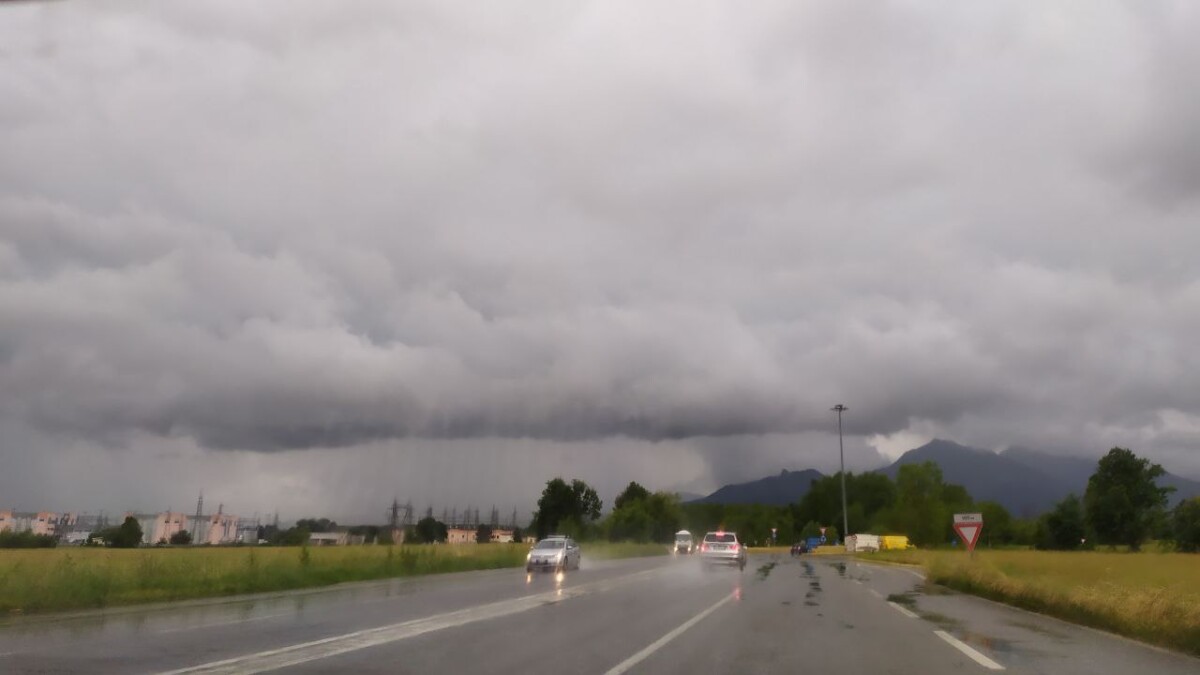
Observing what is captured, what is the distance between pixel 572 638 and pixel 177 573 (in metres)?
19.1

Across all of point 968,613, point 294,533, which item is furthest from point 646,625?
point 294,533

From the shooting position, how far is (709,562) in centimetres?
5234

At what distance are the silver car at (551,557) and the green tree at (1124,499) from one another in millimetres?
105808

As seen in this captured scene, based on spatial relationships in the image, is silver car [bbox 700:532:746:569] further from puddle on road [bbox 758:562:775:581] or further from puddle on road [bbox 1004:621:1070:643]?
puddle on road [bbox 1004:621:1070:643]

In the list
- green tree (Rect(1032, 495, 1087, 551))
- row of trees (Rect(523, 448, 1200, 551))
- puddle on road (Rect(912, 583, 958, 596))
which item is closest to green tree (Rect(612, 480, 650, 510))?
row of trees (Rect(523, 448, 1200, 551))

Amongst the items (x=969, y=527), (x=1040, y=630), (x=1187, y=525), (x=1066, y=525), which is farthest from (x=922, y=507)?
(x=1040, y=630)

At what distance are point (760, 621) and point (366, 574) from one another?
77.0 ft

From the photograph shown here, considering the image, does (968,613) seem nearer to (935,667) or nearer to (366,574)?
(935,667)

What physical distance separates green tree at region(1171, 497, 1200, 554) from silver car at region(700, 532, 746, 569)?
77651 millimetres

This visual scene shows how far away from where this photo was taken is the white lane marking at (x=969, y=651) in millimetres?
12406

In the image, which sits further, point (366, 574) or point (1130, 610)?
point (366, 574)

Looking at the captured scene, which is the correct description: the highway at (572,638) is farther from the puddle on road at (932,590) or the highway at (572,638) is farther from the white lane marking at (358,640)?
the puddle on road at (932,590)

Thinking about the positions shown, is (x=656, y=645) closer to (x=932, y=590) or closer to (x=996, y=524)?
(x=932, y=590)

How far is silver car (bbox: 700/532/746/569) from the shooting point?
48531 millimetres
